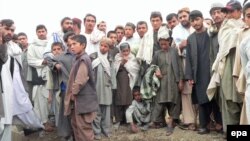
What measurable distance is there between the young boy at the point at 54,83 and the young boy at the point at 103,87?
694 millimetres

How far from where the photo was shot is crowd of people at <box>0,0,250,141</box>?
19.0 ft

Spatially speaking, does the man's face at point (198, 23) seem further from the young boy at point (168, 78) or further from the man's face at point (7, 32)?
the man's face at point (7, 32)

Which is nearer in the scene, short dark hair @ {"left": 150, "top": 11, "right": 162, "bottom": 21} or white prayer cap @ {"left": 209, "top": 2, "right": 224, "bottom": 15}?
white prayer cap @ {"left": 209, "top": 2, "right": 224, "bottom": 15}

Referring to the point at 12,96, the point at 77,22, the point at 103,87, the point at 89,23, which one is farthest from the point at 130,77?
the point at 12,96

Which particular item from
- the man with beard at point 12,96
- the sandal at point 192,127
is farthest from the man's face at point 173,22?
the man with beard at point 12,96

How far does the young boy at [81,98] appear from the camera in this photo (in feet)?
19.3

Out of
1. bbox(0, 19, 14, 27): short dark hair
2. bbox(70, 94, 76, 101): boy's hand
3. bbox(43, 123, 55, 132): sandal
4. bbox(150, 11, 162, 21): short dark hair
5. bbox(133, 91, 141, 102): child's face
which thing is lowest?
bbox(43, 123, 55, 132): sandal

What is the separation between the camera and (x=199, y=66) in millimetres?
6695

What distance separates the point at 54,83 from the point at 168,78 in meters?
2.11

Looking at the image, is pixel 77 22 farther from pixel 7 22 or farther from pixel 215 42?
pixel 215 42

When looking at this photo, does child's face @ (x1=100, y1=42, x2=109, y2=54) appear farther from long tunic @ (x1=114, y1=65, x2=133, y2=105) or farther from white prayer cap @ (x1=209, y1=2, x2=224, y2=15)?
white prayer cap @ (x1=209, y1=2, x2=224, y2=15)

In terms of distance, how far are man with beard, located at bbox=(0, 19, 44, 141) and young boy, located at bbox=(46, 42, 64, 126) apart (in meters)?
0.71

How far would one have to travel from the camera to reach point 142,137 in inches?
270

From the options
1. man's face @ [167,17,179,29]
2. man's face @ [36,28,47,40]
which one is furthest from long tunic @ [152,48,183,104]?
man's face @ [36,28,47,40]
